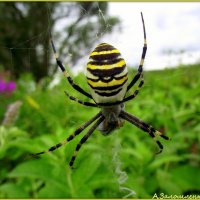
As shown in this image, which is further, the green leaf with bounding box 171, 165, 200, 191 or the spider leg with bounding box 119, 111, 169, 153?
the green leaf with bounding box 171, 165, 200, 191

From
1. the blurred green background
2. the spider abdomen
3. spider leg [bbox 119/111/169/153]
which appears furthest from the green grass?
the spider abdomen

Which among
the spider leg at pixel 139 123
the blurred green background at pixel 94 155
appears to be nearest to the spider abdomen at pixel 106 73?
the blurred green background at pixel 94 155

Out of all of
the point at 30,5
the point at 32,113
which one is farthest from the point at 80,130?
the point at 30,5

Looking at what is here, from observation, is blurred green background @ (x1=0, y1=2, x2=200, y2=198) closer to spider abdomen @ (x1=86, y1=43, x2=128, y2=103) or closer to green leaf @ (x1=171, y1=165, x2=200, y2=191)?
green leaf @ (x1=171, y1=165, x2=200, y2=191)

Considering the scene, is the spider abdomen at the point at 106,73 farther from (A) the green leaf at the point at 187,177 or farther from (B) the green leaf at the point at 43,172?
(A) the green leaf at the point at 187,177

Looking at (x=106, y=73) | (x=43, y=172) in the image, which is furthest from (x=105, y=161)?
(x=106, y=73)

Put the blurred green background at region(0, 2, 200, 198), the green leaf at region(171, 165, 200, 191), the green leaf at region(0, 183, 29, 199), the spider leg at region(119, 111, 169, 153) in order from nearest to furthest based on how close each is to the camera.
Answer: the spider leg at region(119, 111, 169, 153) < the blurred green background at region(0, 2, 200, 198) < the green leaf at region(0, 183, 29, 199) < the green leaf at region(171, 165, 200, 191)

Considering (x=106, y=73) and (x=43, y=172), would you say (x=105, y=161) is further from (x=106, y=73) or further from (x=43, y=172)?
(x=106, y=73)

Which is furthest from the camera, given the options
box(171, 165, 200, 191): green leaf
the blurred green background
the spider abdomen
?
box(171, 165, 200, 191): green leaf
